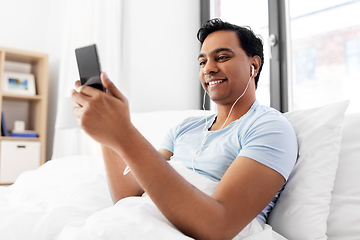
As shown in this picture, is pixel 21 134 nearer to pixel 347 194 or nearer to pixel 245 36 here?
pixel 245 36

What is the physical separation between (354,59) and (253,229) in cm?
124

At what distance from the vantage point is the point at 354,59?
1.61 metres

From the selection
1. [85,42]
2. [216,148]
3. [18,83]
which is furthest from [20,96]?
[216,148]

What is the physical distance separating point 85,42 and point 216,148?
1884mm

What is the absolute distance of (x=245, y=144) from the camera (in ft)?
2.62

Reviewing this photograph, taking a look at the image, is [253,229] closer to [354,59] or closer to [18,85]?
[354,59]

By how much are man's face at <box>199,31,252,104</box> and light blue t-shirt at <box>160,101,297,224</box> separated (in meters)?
0.08

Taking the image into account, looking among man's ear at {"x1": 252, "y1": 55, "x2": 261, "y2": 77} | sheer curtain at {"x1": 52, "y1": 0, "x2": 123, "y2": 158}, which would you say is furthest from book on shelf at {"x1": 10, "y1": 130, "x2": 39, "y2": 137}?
man's ear at {"x1": 252, "y1": 55, "x2": 261, "y2": 77}

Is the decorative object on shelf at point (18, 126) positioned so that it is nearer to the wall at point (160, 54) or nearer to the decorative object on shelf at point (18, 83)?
the decorative object on shelf at point (18, 83)

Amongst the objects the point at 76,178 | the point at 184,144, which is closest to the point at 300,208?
the point at 184,144

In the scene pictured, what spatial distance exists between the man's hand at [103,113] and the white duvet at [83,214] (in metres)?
0.16

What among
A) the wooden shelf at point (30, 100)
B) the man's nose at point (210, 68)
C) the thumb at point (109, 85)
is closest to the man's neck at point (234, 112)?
the man's nose at point (210, 68)

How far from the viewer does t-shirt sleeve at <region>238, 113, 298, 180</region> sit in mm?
726

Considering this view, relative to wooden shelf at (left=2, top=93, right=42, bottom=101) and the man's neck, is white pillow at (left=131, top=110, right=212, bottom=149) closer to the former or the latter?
the man's neck
